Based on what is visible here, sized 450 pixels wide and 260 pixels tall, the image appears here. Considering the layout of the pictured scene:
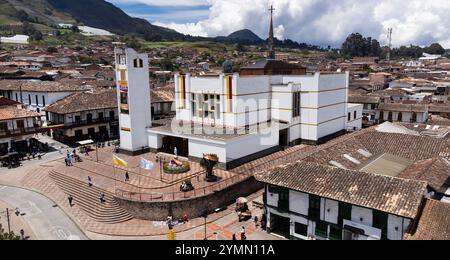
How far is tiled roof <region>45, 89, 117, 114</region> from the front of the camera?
40531mm

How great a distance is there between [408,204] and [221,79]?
20.5 meters

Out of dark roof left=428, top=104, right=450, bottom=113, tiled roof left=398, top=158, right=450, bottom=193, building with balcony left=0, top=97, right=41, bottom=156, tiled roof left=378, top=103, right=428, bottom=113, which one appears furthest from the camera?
dark roof left=428, top=104, right=450, bottom=113

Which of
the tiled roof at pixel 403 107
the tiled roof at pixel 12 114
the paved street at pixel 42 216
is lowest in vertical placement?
the paved street at pixel 42 216

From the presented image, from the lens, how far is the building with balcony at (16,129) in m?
36.5

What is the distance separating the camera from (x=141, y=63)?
3241cm

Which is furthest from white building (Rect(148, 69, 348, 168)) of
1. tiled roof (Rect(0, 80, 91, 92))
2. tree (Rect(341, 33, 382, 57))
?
tree (Rect(341, 33, 382, 57))

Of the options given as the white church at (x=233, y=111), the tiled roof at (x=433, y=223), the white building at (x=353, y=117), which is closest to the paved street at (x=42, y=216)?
the white church at (x=233, y=111)

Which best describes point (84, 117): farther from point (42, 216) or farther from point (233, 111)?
point (233, 111)

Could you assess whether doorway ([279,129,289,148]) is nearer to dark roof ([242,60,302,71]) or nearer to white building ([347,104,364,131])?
dark roof ([242,60,302,71])

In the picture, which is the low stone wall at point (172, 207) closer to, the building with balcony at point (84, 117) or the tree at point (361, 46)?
the building with balcony at point (84, 117)

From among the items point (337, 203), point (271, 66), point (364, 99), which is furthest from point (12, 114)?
point (364, 99)

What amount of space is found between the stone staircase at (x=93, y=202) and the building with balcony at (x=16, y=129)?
11.8 metres

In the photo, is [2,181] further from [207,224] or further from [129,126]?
[207,224]

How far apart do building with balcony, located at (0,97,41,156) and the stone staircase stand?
38.8ft
